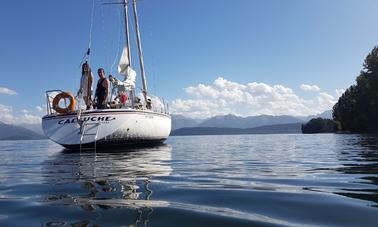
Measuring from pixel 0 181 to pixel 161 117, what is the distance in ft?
60.4

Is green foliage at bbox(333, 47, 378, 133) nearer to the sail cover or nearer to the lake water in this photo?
the sail cover

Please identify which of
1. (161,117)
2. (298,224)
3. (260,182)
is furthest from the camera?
(161,117)

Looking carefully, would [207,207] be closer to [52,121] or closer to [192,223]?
[192,223]

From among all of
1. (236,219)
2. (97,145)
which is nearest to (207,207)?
(236,219)

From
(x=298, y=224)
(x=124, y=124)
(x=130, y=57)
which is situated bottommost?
(x=298, y=224)

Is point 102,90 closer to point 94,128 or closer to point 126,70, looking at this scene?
point 94,128

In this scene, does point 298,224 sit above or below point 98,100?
below

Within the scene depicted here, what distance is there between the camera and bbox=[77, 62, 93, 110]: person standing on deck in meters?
21.5

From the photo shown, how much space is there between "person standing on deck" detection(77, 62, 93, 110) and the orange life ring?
82 centimetres

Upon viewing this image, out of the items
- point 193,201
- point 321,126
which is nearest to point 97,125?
point 193,201

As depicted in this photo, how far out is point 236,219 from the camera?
12.7ft

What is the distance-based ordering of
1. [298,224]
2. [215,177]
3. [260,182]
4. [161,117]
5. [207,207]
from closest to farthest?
[298,224]
[207,207]
[260,182]
[215,177]
[161,117]

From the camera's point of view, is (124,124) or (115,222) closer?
(115,222)

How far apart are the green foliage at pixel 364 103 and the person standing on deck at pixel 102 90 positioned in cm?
5822
